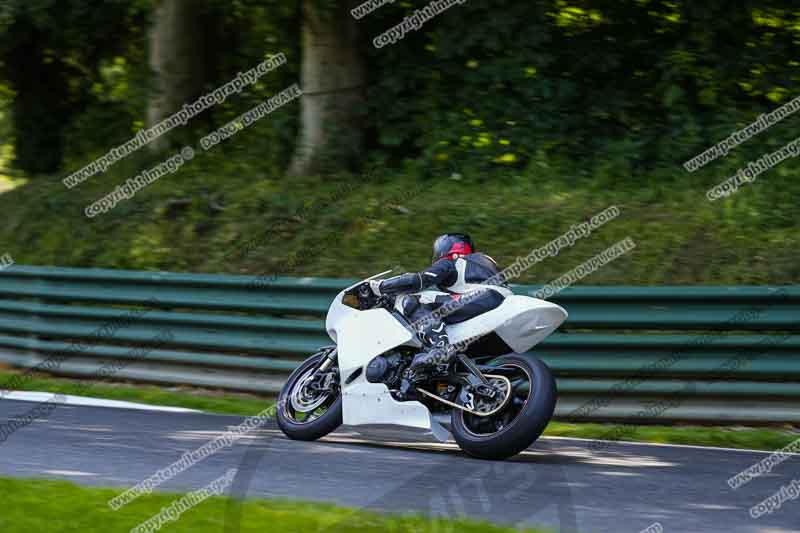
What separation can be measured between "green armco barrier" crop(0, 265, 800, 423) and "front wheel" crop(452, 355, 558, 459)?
1.76 meters

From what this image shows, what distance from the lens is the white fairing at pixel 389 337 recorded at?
731 cm

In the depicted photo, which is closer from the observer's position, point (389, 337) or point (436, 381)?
point (436, 381)

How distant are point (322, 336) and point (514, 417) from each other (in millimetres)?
3334

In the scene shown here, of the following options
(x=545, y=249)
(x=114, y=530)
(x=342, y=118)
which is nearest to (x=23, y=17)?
(x=342, y=118)

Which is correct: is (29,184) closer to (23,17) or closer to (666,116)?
(23,17)

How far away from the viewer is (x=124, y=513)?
17.3 feet

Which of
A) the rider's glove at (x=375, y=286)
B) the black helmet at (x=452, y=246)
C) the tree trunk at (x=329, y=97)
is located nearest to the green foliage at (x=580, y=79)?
the tree trunk at (x=329, y=97)

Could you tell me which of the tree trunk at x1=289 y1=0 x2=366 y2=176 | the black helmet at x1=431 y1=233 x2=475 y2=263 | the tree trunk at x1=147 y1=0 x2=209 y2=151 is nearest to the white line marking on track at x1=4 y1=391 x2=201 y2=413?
the black helmet at x1=431 y1=233 x2=475 y2=263

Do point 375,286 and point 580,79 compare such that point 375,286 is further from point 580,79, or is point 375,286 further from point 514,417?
point 580,79

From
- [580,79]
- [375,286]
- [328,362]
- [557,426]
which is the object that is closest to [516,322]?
[375,286]

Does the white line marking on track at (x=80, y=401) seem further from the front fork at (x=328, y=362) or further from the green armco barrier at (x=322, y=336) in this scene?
the front fork at (x=328, y=362)

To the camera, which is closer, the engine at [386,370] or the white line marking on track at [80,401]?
the engine at [386,370]

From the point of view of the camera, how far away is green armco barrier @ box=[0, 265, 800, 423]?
28.0 ft

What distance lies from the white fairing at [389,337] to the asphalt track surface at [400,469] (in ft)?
0.77
